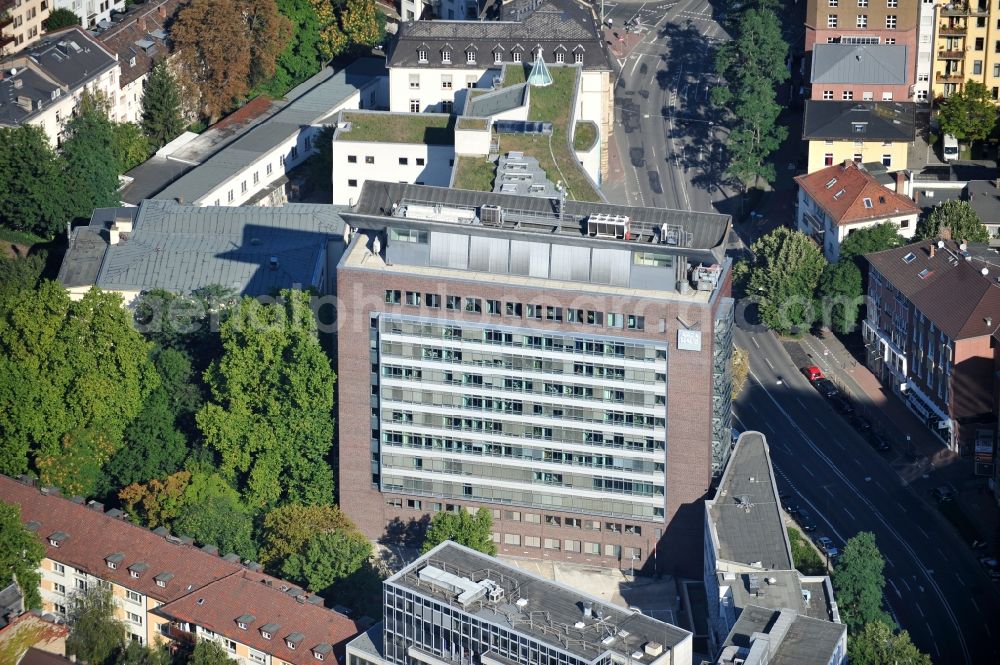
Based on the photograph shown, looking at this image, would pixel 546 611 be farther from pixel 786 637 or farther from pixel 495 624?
pixel 786 637

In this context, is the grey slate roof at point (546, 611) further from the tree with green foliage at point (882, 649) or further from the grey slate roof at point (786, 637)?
the tree with green foliage at point (882, 649)

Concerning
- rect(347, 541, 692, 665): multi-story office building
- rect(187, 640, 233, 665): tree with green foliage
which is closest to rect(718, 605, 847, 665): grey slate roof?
rect(347, 541, 692, 665): multi-story office building

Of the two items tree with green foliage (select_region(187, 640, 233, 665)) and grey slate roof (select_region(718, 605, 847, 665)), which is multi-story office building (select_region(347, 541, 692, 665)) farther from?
tree with green foliage (select_region(187, 640, 233, 665))

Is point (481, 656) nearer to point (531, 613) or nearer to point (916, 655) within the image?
point (531, 613)

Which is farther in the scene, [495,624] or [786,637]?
[786,637]

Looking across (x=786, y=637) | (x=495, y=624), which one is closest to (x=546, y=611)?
(x=495, y=624)

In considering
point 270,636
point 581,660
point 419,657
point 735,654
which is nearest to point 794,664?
point 735,654

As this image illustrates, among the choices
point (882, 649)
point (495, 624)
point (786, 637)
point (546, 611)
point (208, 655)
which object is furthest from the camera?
point (208, 655)
